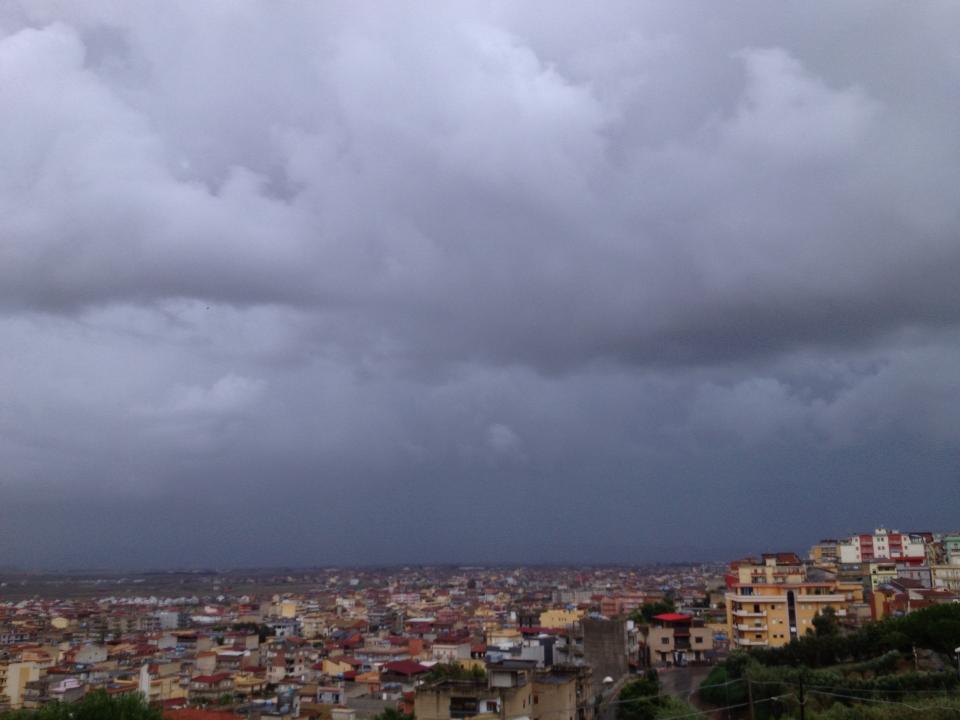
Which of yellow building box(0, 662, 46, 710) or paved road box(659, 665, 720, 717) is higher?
paved road box(659, 665, 720, 717)

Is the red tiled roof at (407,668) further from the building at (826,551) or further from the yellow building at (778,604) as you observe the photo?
the building at (826,551)

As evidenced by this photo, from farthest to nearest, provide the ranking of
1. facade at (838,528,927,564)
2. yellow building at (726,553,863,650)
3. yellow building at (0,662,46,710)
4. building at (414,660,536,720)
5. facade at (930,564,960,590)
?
facade at (838,528,927,564) → facade at (930,564,960,590) → yellow building at (0,662,46,710) → yellow building at (726,553,863,650) → building at (414,660,536,720)

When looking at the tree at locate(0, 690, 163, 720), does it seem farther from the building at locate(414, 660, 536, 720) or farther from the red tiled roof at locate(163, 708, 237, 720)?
the building at locate(414, 660, 536, 720)

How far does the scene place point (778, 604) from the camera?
39.4 m

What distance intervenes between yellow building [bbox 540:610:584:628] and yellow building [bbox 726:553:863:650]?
2853 cm

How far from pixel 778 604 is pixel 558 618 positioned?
107 ft

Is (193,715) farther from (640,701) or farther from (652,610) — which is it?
(652,610)

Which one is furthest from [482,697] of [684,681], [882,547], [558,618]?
[882,547]

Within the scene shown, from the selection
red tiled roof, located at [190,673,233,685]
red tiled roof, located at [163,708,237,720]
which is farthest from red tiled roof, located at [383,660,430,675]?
red tiled roof, located at [163,708,237,720]

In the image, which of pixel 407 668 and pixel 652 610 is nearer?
pixel 407 668

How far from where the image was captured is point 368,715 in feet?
113

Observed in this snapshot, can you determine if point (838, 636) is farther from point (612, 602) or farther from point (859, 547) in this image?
point (612, 602)

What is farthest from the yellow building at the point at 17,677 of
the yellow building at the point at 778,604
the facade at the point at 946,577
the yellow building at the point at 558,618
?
the facade at the point at 946,577

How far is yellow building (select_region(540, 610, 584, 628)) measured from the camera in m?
68.4
